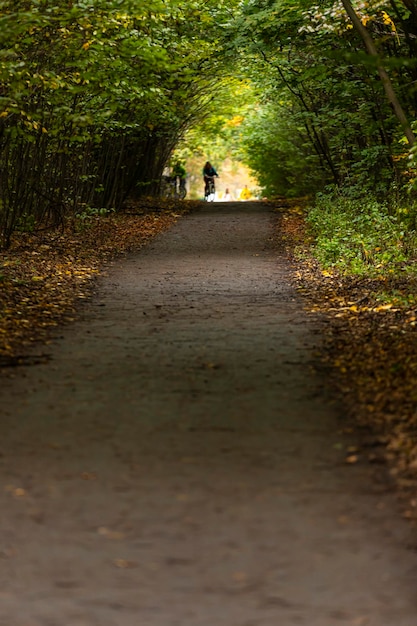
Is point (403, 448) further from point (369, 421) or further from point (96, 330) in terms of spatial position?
point (96, 330)

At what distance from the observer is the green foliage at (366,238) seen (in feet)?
46.4

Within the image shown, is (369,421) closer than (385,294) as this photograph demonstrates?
Yes

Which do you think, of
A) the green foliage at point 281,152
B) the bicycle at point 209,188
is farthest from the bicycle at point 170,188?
the green foliage at point 281,152

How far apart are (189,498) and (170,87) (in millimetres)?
23983

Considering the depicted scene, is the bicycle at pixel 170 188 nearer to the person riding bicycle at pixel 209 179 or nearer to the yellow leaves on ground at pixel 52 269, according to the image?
the person riding bicycle at pixel 209 179

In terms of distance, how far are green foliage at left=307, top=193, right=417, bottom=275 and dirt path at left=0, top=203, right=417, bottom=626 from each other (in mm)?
5292

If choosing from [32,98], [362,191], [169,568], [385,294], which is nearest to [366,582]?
[169,568]

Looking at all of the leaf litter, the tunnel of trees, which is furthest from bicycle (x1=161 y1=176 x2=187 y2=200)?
the leaf litter

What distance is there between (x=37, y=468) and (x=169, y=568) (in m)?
1.58

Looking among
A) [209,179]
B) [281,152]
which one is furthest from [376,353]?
[209,179]

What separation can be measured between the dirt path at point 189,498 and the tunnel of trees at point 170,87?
280 centimetres

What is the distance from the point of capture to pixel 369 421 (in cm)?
636

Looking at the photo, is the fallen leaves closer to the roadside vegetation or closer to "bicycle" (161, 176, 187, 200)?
the roadside vegetation

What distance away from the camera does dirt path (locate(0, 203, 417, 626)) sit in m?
3.95
